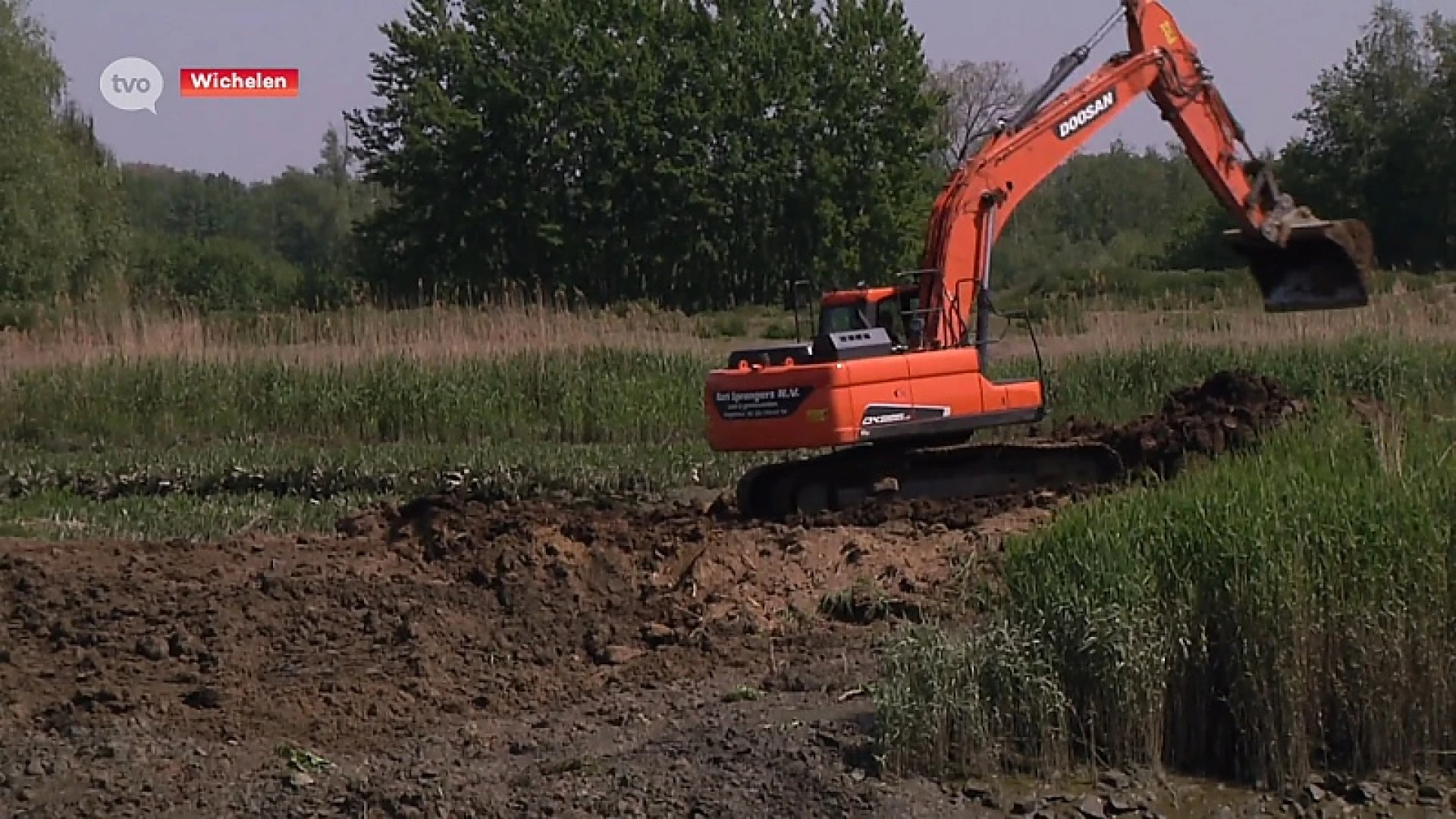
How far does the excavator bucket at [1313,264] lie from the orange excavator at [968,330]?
12 mm

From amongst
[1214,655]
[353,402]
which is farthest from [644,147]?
[1214,655]

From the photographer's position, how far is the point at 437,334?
22.5m

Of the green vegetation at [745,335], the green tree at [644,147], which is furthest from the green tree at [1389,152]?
the green tree at [644,147]

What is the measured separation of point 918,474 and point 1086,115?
10.1ft

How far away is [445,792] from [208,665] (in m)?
2.42

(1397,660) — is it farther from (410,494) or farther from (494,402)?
(494,402)

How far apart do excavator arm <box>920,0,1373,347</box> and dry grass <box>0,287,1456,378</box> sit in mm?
6381

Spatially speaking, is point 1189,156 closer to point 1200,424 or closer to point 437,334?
point 1200,424

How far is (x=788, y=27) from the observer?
48219 millimetres

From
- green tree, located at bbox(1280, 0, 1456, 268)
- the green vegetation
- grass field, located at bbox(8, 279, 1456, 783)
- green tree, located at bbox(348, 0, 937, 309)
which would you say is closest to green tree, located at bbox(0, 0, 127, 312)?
the green vegetation

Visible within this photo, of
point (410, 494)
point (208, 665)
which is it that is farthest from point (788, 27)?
point (208, 665)

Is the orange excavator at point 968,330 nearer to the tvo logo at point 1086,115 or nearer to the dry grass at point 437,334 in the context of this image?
the tvo logo at point 1086,115

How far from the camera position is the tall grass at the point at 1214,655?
285 inches

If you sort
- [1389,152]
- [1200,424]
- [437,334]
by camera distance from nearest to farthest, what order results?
[1200,424], [437,334], [1389,152]
